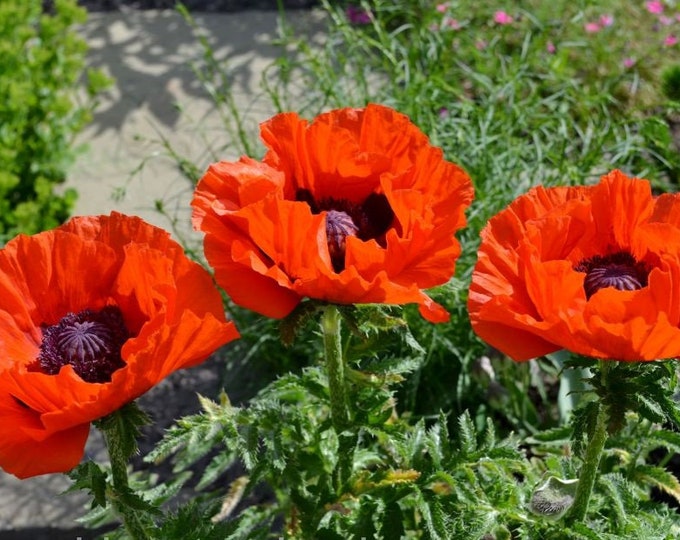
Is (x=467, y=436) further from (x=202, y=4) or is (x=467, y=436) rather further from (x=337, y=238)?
(x=202, y=4)

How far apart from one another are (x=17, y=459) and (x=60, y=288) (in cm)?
26

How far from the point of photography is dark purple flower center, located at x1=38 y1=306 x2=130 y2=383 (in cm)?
131

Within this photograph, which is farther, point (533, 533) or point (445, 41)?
point (445, 41)

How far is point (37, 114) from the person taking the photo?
3.44m

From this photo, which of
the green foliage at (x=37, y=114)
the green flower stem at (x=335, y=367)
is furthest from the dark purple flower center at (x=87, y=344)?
the green foliage at (x=37, y=114)

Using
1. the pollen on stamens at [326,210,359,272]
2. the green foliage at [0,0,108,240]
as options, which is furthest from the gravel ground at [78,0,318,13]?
the pollen on stamens at [326,210,359,272]

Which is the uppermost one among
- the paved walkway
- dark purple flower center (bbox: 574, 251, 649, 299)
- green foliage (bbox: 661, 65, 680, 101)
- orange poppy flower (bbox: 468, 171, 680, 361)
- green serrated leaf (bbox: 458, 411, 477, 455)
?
orange poppy flower (bbox: 468, 171, 680, 361)

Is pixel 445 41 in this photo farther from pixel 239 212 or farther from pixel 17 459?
pixel 17 459

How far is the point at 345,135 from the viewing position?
1.41 meters

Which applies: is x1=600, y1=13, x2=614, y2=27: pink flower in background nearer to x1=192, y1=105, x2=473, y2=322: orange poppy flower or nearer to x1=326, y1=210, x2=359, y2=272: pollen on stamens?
x1=192, y1=105, x2=473, y2=322: orange poppy flower

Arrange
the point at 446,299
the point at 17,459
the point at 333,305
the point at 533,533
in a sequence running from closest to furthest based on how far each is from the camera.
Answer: the point at 17,459 < the point at 333,305 < the point at 533,533 < the point at 446,299

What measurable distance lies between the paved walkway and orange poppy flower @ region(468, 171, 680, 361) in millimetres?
1671

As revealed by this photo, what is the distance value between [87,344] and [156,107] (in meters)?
2.84

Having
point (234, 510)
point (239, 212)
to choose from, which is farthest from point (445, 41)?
point (239, 212)
